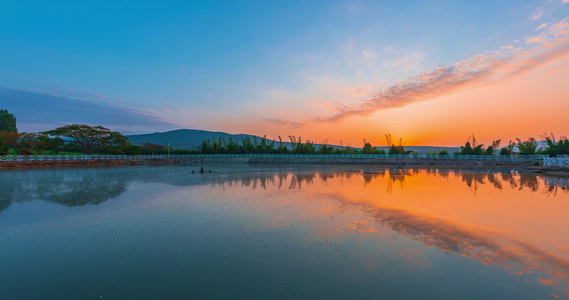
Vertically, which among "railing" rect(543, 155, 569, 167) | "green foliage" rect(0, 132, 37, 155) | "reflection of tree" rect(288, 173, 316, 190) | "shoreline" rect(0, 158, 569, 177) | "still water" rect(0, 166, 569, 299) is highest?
"green foliage" rect(0, 132, 37, 155)

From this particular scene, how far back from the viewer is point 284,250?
258 inches

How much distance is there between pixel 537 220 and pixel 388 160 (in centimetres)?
4198

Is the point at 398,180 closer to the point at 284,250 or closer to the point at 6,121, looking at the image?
the point at 284,250

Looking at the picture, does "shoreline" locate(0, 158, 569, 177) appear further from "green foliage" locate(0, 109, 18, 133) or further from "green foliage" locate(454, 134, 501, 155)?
"green foliage" locate(0, 109, 18, 133)

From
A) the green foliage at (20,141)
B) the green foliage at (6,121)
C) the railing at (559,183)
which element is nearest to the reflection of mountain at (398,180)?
the railing at (559,183)

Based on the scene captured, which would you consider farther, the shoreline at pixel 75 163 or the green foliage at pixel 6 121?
the green foliage at pixel 6 121

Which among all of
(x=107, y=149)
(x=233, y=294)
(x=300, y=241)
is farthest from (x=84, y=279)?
(x=107, y=149)


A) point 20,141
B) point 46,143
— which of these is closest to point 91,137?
point 46,143

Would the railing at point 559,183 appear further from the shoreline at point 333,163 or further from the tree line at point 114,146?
the tree line at point 114,146

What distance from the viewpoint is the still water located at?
471 cm

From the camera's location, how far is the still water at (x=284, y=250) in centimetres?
471

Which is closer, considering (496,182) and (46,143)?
(496,182)

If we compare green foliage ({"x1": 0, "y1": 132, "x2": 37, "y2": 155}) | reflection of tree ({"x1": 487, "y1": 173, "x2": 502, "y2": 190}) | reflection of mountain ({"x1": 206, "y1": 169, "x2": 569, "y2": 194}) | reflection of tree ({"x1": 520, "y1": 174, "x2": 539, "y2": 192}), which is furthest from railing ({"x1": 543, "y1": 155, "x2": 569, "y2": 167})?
green foliage ({"x1": 0, "y1": 132, "x2": 37, "y2": 155})

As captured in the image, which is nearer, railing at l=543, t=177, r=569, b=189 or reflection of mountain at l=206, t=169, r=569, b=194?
railing at l=543, t=177, r=569, b=189
